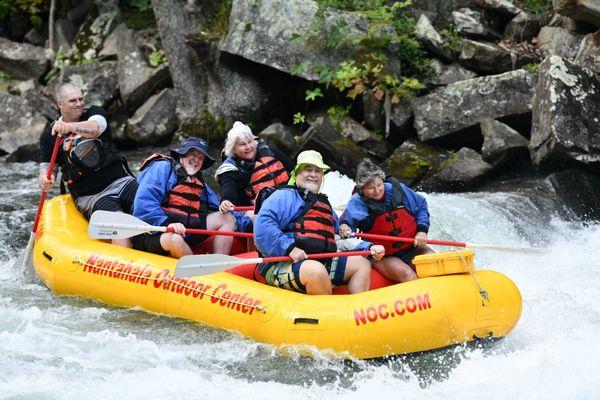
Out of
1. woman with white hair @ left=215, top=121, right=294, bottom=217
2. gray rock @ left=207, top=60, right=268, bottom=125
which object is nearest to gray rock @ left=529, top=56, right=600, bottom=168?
woman with white hair @ left=215, top=121, right=294, bottom=217

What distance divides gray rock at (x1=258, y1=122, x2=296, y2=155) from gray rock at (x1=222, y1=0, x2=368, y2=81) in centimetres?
71

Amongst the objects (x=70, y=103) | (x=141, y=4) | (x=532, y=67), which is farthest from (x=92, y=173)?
(x=141, y=4)

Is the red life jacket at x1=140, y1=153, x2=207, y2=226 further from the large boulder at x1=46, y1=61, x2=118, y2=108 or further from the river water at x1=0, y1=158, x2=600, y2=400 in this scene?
the large boulder at x1=46, y1=61, x2=118, y2=108

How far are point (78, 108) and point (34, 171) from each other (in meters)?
3.96

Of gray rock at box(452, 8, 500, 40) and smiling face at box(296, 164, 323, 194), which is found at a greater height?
smiling face at box(296, 164, 323, 194)

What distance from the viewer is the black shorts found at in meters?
5.43

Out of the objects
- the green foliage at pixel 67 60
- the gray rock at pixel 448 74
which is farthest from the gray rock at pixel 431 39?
the green foliage at pixel 67 60

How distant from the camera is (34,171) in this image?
31.0 ft

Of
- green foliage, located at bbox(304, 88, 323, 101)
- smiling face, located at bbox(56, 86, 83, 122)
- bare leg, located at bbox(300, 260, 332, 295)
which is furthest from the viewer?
green foliage, located at bbox(304, 88, 323, 101)

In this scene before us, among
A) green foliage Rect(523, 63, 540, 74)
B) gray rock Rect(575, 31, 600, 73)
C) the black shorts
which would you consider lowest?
the black shorts

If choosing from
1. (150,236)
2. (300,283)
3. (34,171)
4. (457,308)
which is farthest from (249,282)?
(34,171)

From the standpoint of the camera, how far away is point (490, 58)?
30.3 feet

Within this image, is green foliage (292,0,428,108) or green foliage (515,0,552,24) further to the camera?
green foliage (515,0,552,24)

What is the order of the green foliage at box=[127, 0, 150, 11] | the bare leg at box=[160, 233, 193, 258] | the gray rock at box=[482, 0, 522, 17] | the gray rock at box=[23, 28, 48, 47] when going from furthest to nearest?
the gray rock at box=[23, 28, 48, 47]
the green foliage at box=[127, 0, 150, 11]
the gray rock at box=[482, 0, 522, 17]
the bare leg at box=[160, 233, 193, 258]
